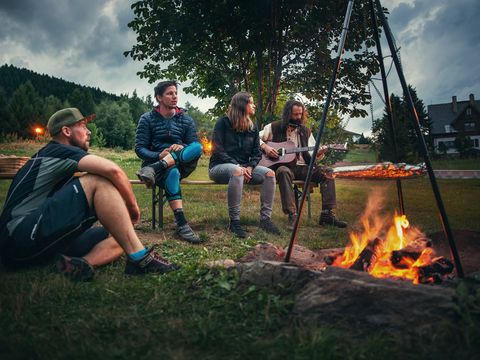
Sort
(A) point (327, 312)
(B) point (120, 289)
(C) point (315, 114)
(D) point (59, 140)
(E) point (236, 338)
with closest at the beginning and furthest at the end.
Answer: (E) point (236, 338)
(A) point (327, 312)
(B) point (120, 289)
(D) point (59, 140)
(C) point (315, 114)

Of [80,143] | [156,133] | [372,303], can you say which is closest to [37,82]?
[156,133]

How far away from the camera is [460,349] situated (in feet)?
5.44

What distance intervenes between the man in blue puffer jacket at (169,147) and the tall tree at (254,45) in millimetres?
4271

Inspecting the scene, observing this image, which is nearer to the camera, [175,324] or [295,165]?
[175,324]

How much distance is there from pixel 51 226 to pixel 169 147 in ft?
8.47

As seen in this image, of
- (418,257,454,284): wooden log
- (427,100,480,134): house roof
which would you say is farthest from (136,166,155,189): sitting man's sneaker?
(427,100,480,134): house roof

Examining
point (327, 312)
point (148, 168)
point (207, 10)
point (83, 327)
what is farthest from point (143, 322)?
point (207, 10)

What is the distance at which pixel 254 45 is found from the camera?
30.1 ft

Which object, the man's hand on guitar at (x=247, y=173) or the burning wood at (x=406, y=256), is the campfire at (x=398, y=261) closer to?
the burning wood at (x=406, y=256)

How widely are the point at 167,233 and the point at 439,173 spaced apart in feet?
52.8

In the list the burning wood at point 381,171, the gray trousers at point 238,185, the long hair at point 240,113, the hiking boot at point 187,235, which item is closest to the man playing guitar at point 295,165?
the gray trousers at point 238,185

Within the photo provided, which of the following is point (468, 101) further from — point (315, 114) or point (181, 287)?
point (181, 287)

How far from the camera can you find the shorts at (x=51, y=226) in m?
2.60

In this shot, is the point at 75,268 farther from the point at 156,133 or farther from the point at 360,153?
the point at 360,153
